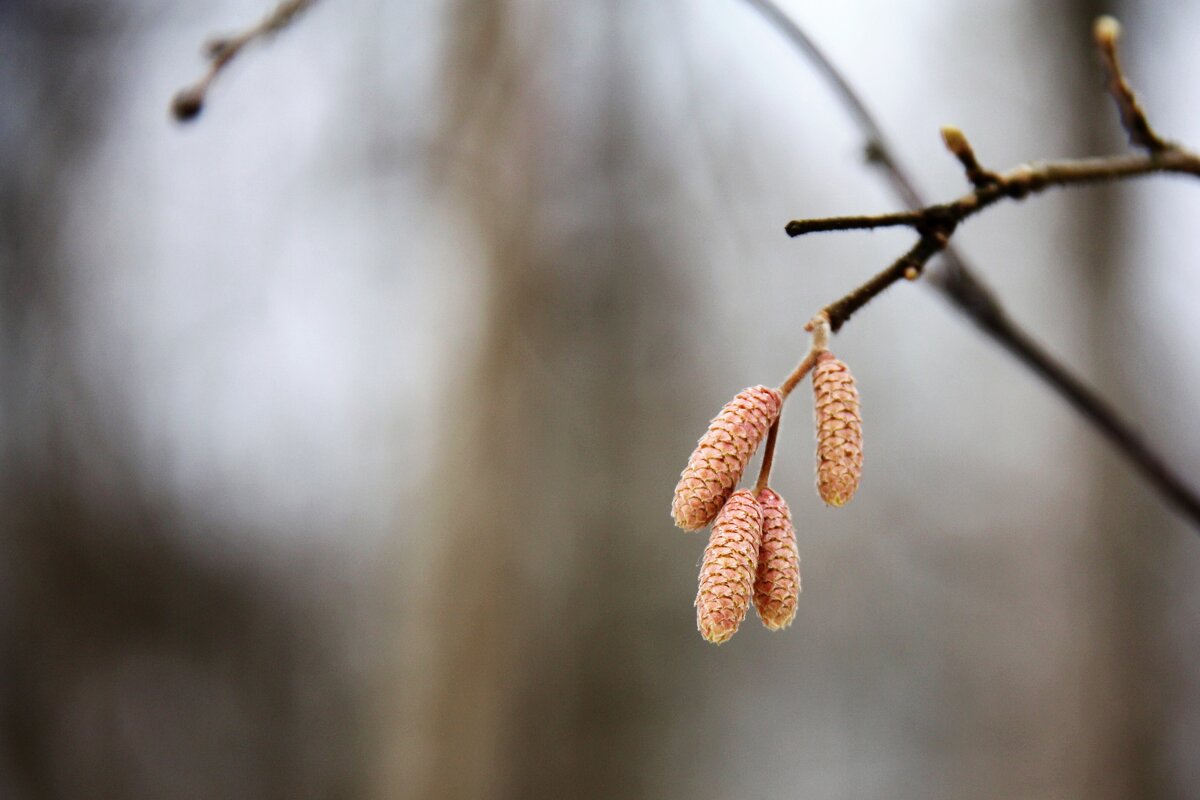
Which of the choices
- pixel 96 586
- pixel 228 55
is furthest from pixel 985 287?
pixel 96 586

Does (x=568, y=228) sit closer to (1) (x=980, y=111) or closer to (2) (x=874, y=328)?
(2) (x=874, y=328)

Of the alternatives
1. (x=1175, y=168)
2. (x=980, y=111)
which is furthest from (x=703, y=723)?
(x=1175, y=168)

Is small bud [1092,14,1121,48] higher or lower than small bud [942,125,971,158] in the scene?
higher

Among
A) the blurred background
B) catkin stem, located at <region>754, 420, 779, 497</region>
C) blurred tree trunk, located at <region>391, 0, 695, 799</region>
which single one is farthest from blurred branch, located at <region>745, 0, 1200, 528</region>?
blurred tree trunk, located at <region>391, 0, 695, 799</region>

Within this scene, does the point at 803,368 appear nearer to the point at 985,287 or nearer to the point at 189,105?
the point at 985,287

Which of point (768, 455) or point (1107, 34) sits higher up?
point (1107, 34)

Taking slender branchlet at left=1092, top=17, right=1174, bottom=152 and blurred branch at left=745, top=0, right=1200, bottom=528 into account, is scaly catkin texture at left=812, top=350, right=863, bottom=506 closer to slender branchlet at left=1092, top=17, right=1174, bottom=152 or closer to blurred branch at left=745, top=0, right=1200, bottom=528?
blurred branch at left=745, top=0, right=1200, bottom=528
